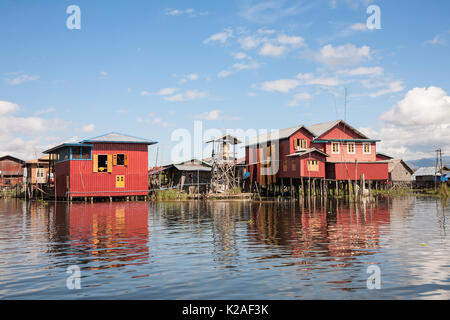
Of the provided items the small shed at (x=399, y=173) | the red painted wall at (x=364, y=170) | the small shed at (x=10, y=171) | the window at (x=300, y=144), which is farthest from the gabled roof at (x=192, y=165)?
the small shed at (x=10, y=171)

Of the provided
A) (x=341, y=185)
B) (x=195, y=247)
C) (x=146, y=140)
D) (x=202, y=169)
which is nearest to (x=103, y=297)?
(x=195, y=247)

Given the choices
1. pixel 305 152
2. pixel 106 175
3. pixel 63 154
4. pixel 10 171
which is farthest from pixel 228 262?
pixel 10 171

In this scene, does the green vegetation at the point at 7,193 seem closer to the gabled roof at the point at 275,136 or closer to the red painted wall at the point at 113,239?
the gabled roof at the point at 275,136

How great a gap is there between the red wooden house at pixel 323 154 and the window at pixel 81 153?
2138 cm

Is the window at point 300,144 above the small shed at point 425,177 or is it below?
above

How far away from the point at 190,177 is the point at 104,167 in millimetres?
12830

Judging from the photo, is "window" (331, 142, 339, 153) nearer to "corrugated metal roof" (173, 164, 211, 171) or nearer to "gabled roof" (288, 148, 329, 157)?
"gabled roof" (288, 148, 329, 157)

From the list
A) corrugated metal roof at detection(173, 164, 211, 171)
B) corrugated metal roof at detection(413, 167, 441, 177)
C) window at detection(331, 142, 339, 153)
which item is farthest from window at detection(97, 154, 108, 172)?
corrugated metal roof at detection(413, 167, 441, 177)

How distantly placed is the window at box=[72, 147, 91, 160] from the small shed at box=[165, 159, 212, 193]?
41.1 feet

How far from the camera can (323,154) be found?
47.6m

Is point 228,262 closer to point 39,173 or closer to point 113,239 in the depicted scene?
point 113,239

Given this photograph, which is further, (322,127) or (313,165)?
(322,127)

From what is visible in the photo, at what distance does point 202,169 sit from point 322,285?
44120mm

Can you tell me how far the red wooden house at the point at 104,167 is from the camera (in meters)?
41.0
